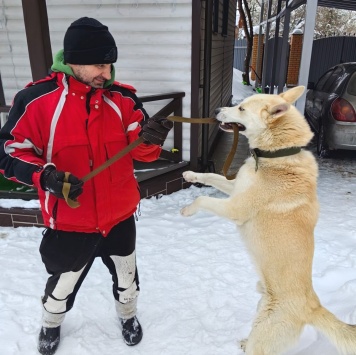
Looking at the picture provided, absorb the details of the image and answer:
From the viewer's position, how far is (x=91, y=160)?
1.95 meters

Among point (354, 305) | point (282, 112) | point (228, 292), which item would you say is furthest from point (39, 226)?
point (354, 305)

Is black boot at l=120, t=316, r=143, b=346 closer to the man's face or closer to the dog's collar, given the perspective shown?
the dog's collar

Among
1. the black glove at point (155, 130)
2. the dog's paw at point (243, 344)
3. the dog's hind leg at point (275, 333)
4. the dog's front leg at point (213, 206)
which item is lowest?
the dog's paw at point (243, 344)

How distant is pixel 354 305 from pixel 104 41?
2.79 m

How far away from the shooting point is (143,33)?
5160 millimetres

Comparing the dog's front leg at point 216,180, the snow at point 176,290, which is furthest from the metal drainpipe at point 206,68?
the dog's front leg at point 216,180

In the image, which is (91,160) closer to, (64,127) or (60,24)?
(64,127)

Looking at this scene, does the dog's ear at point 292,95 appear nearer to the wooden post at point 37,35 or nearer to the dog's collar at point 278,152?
the dog's collar at point 278,152

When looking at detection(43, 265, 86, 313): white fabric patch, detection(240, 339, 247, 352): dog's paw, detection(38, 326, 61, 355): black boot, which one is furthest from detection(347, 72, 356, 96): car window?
detection(38, 326, 61, 355): black boot

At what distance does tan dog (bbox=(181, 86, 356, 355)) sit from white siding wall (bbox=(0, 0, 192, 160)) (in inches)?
111

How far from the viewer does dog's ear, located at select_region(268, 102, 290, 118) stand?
2230 millimetres

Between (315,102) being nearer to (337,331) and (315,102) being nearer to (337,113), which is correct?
(337,113)

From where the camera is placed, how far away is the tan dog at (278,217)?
1943 millimetres

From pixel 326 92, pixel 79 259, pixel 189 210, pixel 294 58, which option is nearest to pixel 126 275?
pixel 79 259
